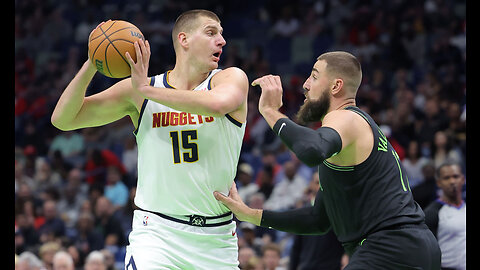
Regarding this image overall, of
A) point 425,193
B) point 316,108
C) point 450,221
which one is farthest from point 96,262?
point 316,108

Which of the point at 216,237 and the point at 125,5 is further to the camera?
the point at 125,5

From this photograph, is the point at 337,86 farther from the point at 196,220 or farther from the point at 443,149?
the point at 443,149

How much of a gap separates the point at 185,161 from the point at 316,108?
40.6 inches

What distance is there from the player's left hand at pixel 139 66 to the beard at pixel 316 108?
3.74 feet

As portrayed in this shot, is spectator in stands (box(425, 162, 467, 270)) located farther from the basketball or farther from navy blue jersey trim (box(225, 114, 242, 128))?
the basketball

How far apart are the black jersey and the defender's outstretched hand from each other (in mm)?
751

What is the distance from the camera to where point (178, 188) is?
16.4 feet

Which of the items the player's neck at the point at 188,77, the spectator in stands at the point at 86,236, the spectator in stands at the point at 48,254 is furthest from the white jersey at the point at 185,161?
the spectator in stands at the point at 86,236

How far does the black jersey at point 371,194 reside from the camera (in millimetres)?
4586

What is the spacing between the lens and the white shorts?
489cm

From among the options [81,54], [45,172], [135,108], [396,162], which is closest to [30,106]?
[81,54]

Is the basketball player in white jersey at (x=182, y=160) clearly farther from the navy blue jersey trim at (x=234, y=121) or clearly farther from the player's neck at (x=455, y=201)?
the player's neck at (x=455, y=201)

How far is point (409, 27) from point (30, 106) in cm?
969
